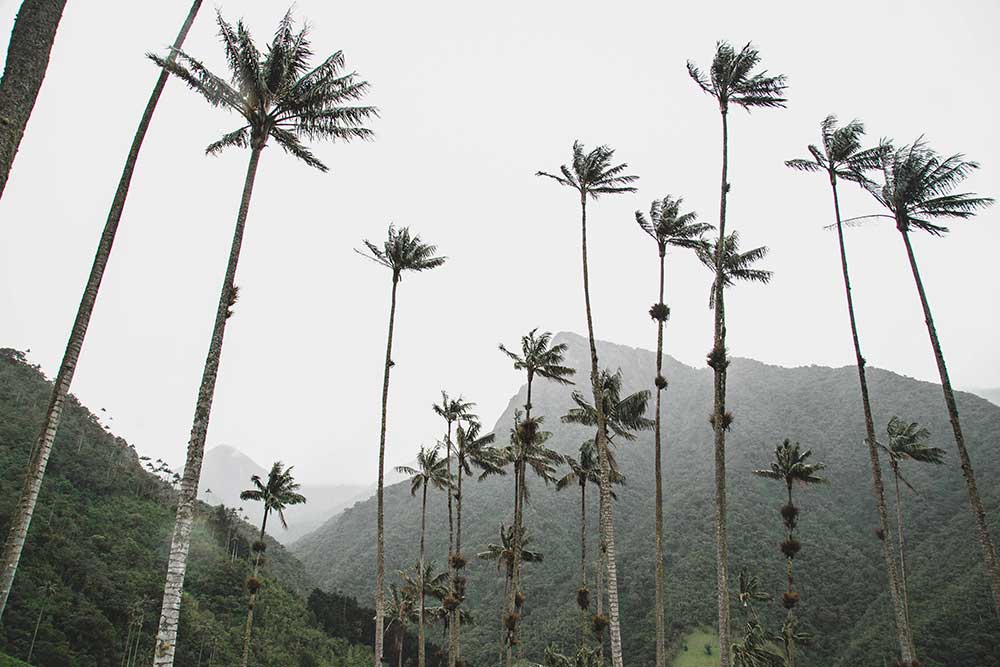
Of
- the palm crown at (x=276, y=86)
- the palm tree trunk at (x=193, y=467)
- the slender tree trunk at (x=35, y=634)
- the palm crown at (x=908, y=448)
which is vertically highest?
the palm crown at (x=276, y=86)

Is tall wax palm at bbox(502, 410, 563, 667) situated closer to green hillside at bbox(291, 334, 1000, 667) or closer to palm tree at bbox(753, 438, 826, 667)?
palm tree at bbox(753, 438, 826, 667)

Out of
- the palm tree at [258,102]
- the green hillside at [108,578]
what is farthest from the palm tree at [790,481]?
the green hillside at [108,578]

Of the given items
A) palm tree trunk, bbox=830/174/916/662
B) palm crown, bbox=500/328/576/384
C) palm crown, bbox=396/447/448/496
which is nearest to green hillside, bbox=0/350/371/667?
palm crown, bbox=396/447/448/496

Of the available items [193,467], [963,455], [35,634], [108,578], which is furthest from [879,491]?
[108,578]

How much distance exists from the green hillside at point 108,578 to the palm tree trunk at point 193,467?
5105 cm

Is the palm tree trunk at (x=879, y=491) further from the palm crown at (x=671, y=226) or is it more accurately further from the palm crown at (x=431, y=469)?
→ the palm crown at (x=431, y=469)

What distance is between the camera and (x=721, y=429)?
17.8 metres

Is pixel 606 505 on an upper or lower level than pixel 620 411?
lower

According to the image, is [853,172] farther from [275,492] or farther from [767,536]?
[767,536]

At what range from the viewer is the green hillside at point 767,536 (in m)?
55.5

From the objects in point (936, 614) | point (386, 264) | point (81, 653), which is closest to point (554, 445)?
point (936, 614)

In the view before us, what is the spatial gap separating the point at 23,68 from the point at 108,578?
7520cm

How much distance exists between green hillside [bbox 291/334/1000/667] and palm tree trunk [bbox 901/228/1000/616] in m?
41.6

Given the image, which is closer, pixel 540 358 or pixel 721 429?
pixel 721 429
